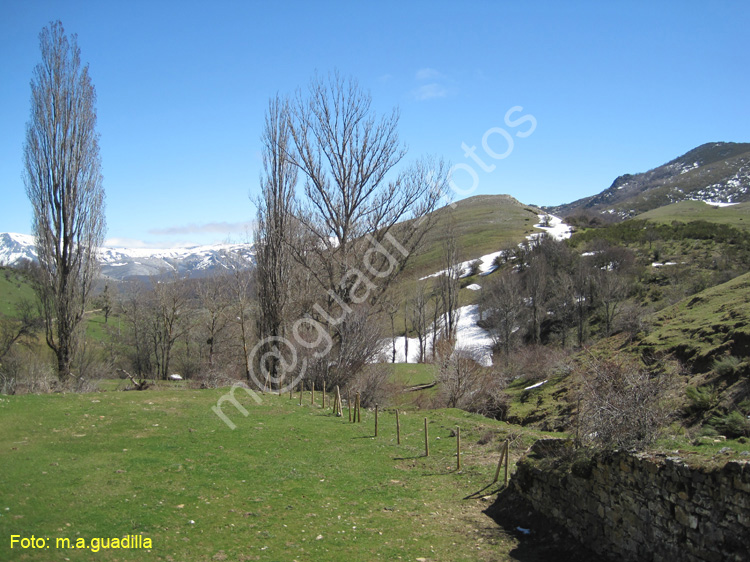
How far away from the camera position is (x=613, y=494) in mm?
7621

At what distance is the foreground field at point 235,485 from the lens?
7.80 meters

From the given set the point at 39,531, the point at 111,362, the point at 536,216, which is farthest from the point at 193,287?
the point at 536,216

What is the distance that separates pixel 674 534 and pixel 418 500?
5120 mm

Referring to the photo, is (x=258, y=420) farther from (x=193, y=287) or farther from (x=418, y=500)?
(x=193, y=287)

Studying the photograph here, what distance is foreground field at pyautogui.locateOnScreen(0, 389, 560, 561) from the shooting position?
780 cm

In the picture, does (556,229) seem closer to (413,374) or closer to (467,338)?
(467,338)

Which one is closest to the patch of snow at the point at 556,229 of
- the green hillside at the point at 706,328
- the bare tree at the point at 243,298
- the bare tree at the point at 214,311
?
the bare tree at the point at 214,311

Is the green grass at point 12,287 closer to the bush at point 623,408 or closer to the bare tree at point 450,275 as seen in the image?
the bare tree at point 450,275

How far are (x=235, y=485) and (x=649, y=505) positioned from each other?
7.80 m

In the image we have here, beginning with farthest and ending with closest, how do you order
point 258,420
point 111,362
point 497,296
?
1. point 497,296
2. point 111,362
3. point 258,420

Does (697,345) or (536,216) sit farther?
(536,216)

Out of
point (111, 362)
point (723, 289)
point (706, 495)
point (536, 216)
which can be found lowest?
point (111, 362)

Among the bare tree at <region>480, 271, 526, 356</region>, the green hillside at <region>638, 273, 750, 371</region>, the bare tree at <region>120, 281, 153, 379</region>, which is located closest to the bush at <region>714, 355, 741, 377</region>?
the green hillside at <region>638, 273, 750, 371</region>

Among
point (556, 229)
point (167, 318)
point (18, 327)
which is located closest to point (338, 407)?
point (167, 318)
